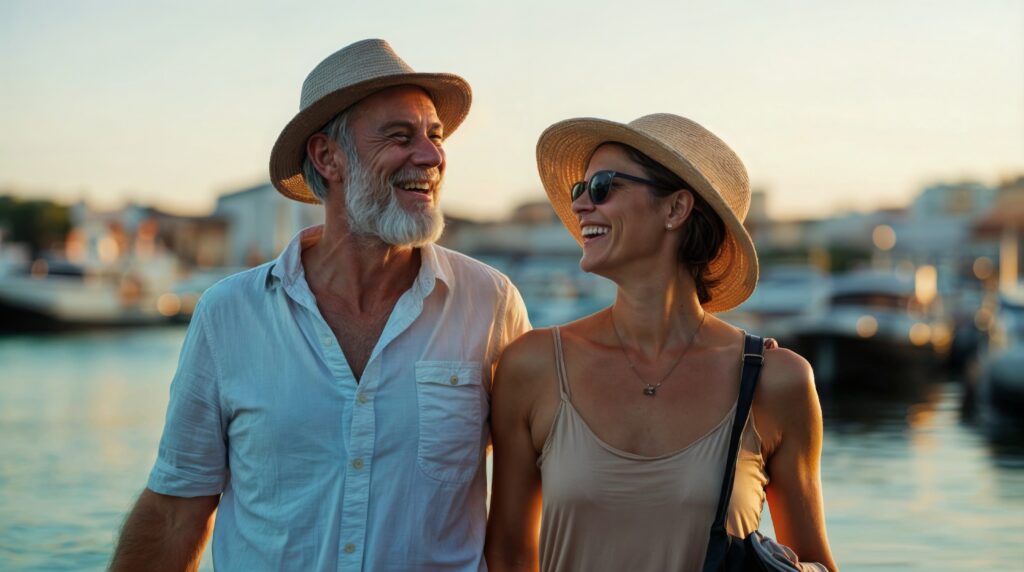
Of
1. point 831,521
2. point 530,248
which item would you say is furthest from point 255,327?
point 530,248

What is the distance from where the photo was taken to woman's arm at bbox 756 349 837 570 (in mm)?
3105

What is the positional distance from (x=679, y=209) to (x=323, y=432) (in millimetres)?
1035

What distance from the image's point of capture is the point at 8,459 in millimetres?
14609

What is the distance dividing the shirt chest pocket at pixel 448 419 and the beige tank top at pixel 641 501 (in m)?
0.26

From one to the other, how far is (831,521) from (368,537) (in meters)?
7.75

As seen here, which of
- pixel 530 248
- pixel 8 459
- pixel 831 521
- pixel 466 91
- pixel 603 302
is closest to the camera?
pixel 466 91

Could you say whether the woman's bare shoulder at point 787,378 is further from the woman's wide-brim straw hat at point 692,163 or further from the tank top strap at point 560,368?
the tank top strap at point 560,368

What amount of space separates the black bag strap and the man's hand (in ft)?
4.29

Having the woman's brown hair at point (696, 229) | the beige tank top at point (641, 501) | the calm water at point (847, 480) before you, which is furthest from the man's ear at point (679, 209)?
the calm water at point (847, 480)

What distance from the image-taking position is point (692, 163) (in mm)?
3186

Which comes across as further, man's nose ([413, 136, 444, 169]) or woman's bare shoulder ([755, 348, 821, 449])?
man's nose ([413, 136, 444, 169])

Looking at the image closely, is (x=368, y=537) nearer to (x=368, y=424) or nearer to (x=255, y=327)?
(x=368, y=424)

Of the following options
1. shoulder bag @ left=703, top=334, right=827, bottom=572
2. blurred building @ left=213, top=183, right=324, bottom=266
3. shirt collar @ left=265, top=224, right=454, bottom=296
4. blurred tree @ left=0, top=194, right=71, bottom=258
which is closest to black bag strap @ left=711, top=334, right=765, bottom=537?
shoulder bag @ left=703, top=334, right=827, bottom=572

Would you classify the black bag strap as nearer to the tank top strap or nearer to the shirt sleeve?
the tank top strap
